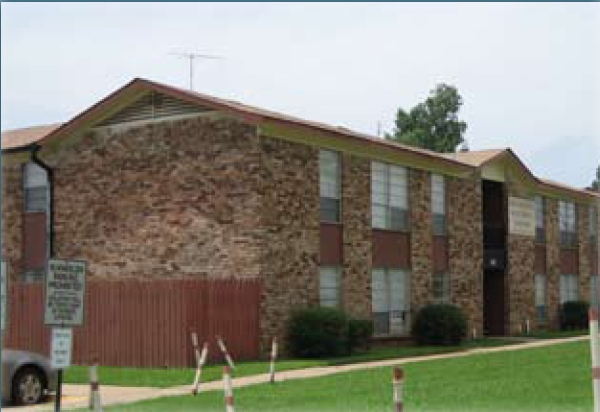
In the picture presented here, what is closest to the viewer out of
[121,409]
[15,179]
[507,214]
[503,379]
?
[121,409]

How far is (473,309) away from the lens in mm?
33312

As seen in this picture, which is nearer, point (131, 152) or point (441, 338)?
point (131, 152)

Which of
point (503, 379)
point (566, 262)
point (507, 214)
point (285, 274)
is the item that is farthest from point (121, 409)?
point (566, 262)

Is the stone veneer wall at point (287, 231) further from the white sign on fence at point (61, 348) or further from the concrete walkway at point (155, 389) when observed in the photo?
the white sign on fence at point (61, 348)

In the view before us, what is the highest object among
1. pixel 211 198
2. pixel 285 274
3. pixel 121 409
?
pixel 211 198

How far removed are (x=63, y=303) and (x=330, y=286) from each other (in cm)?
1550

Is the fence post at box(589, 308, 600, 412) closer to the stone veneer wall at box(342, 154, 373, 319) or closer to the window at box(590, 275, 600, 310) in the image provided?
the window at box(590, 275, 600, 310)

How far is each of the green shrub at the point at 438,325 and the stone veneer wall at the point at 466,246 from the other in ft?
8.35

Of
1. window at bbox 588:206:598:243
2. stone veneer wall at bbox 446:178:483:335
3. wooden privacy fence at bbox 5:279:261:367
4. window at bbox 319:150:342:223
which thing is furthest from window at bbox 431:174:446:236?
window at bbox 588:206:598:243

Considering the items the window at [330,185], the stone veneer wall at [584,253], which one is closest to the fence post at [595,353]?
the window at [330,185]

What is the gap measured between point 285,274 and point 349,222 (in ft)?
10.9

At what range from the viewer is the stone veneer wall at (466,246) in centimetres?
3244

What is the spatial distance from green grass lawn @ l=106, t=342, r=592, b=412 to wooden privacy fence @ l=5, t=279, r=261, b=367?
3698mm

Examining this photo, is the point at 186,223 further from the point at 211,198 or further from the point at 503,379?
the point at 503,379
